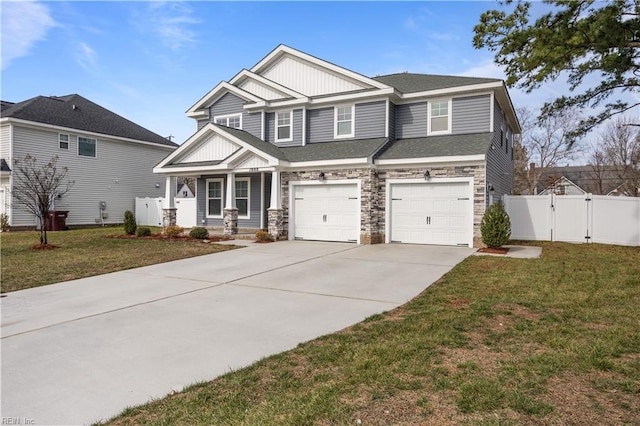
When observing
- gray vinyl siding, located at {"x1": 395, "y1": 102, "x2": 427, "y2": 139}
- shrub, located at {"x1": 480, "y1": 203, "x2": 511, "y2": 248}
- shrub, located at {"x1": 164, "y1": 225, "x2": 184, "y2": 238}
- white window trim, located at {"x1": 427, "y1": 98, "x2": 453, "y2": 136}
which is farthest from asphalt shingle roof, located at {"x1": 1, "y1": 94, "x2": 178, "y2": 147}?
shrub, located at {"x1": 480, "y1": 203, "x2": 511, "y2": 248}

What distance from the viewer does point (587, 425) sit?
2.86m

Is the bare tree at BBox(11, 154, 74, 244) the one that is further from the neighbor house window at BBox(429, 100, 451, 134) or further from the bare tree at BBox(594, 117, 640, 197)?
the bare tree at BBox(594, 117, 640, 197)

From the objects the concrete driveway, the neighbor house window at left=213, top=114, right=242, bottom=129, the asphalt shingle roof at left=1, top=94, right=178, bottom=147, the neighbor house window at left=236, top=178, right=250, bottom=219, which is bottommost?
the concrete driveway

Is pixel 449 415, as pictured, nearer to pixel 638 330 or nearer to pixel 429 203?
pixel 638 330

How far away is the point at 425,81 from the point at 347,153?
5.34 metres

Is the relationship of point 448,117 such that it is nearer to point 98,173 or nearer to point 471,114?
point 471,114

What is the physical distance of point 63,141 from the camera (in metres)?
22.2

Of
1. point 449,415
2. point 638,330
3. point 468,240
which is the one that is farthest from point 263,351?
point 468,240

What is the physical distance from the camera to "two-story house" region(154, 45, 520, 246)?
1366 cm

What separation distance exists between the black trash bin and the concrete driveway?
13.9m

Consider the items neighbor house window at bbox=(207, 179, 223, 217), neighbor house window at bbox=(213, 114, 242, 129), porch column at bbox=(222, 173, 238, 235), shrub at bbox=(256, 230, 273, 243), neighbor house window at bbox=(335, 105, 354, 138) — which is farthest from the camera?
neighbor house window at bbox=(207, 179, 223, 217)

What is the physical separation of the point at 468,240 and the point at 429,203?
181 cm

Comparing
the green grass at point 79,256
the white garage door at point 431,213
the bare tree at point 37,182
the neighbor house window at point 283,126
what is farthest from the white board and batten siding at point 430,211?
the bare tree at point 37,182

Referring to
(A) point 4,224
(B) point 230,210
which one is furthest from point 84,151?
(B) point 230,210
